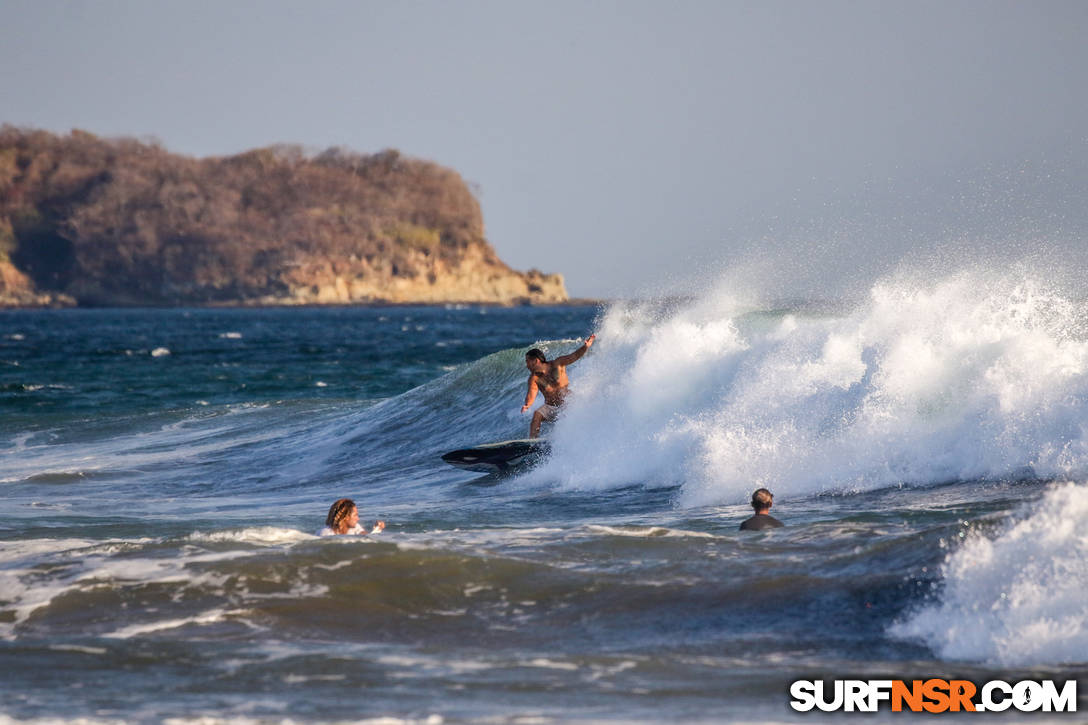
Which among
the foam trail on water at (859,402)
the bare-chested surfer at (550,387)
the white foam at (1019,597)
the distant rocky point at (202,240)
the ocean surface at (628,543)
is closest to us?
the ocean surface at (628,543)

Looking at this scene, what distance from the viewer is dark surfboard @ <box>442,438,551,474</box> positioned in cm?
1469

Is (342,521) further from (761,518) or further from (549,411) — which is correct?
(549,411)

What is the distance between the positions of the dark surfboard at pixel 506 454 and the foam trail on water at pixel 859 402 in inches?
9.8

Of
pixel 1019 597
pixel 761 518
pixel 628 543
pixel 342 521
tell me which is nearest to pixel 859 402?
pixel 761 518

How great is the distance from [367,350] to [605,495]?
42145 millimetres

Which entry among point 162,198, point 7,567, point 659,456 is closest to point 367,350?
point 659,456

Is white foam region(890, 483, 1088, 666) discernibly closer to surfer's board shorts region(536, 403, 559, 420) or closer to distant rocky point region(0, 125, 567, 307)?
surfer's board shorts region(536, 403, 559, 420)

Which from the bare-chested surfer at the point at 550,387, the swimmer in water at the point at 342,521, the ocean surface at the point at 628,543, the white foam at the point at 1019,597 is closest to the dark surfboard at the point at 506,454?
the ocean surface at the point at 628,543

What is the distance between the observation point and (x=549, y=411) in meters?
15.5

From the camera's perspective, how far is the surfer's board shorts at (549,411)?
15.4 m

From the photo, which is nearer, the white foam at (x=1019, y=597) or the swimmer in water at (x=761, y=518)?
the white foam at (x=1019, y=597)

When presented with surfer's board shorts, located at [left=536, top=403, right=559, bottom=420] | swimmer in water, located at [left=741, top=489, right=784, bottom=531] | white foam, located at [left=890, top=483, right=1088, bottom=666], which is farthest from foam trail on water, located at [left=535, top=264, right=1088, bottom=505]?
white foam, located at [left=890, top=483, right=1088, bottom=666]

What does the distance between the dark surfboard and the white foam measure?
7.55m

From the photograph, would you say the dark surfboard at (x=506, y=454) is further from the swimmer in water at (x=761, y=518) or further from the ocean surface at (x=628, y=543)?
the swimmer in water at (x=761, y=518)
